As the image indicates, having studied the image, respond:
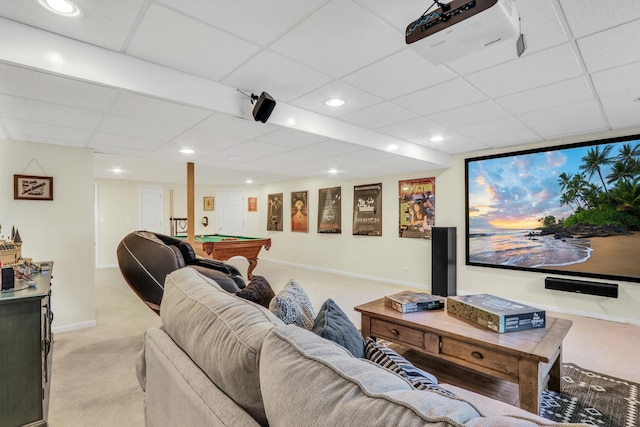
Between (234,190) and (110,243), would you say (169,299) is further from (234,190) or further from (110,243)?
(234,190)

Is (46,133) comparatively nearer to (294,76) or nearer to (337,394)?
(294,76)

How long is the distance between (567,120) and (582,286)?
2.06 m

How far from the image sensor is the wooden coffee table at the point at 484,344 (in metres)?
1.77

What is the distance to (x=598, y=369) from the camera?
266cm

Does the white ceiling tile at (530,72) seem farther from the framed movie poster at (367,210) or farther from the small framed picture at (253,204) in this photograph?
the small framed picture at (253,204)

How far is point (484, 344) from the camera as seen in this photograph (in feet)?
6.23

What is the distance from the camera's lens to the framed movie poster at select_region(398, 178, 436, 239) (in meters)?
5.55

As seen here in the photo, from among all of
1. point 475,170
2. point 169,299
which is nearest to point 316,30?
point 169,299

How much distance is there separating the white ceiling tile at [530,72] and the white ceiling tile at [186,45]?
5.49ft

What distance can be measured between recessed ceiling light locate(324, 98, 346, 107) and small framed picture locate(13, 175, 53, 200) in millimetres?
3167

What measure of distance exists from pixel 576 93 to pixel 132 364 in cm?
439

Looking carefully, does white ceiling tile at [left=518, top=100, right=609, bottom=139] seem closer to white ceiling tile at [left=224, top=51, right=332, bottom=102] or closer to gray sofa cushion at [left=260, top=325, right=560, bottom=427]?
white ceiling tile at [left=224, top=51, right=332, bottom=102]

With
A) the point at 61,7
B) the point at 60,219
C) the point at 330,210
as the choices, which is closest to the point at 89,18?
the point at 61,7

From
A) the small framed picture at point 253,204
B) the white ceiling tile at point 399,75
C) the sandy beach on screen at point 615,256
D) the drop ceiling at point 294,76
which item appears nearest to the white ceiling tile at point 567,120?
the drop ceiling at point 294,76
